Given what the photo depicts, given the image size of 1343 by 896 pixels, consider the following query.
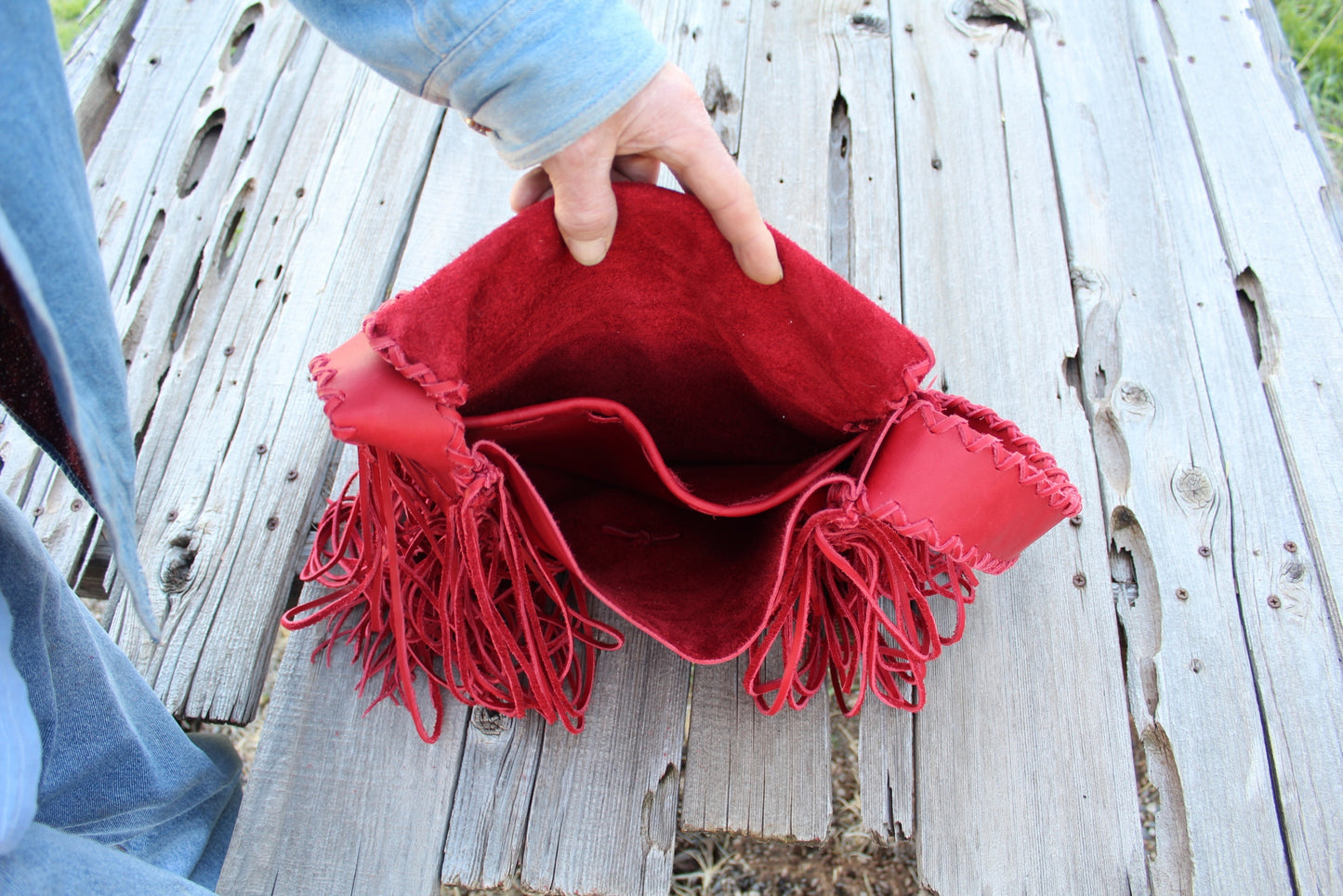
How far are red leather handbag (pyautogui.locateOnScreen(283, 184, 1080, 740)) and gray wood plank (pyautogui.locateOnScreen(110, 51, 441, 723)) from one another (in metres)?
0.12

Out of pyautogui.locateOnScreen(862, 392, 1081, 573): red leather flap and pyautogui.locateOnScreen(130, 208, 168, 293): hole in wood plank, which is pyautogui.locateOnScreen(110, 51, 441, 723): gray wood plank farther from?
pyautogui.locateOnScreen(862, 392, 1081, 573): red leather flap

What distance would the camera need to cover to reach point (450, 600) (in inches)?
36.1

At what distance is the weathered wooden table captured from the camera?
3.11ft

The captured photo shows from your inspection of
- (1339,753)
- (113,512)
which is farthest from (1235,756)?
(113,512)

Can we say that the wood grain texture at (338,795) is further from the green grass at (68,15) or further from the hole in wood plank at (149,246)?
the green grass at (68,15)

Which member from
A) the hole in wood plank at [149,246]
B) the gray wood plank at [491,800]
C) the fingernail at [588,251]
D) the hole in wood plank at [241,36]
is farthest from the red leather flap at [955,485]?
the hole in wood plank at [241,36]

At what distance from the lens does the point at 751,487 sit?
1.00 metres

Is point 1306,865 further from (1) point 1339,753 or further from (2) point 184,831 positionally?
(2) point 184,831

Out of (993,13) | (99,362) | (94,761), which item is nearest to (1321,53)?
(993,13)

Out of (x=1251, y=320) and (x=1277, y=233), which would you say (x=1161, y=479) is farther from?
(x=1277, y=233)

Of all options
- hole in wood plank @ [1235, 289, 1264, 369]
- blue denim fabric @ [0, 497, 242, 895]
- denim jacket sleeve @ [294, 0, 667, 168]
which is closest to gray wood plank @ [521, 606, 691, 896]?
blue denim fabric @ [0, 497, 242, 895]

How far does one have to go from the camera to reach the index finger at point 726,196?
2.58ft

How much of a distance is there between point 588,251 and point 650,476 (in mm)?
266

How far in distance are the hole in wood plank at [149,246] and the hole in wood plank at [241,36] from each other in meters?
0.33
